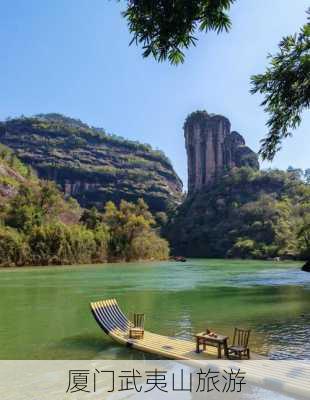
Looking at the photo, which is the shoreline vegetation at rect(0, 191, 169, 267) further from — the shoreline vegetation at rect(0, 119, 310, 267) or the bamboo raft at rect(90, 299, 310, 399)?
the bamboo raft at rect(90, 299, 310, 399)

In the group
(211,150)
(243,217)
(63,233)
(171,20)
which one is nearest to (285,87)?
(171,20)

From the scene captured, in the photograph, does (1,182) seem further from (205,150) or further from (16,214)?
(205,150)

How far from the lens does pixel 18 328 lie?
57.5 ft

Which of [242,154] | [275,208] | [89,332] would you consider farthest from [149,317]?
[242,154]

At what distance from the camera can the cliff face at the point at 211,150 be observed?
591 feet

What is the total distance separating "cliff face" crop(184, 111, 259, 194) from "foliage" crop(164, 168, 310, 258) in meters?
15.8

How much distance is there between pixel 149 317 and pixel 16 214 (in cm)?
6581

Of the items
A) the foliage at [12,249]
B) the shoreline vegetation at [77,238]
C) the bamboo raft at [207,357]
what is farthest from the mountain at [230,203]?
the bamboo raft at [207,357]

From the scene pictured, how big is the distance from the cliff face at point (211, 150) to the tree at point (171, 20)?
170175 mm

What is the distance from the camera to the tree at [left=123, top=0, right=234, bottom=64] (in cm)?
513

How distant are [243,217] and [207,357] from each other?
405ft

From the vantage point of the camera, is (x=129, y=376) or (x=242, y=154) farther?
(x=242, y=154)

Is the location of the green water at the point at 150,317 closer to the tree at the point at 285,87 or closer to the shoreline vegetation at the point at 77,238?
the tree at the point at 285,87

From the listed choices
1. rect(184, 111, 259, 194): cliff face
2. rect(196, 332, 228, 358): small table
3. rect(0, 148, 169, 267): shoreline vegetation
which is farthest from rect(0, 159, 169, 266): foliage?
rect(184, 111, 259, 194): cliff face
